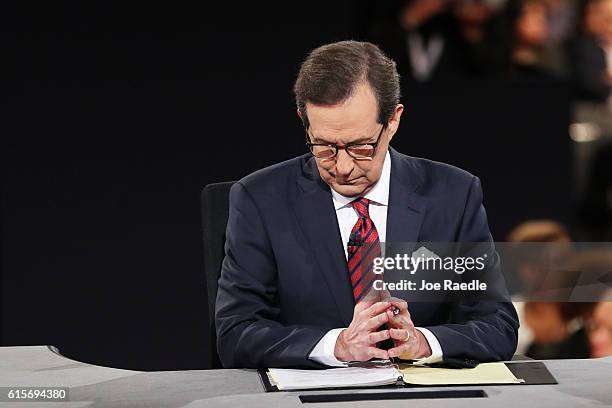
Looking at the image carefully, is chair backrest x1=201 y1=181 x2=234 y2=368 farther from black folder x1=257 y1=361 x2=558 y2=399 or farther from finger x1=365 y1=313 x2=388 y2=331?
finger x1=365 y1=313 x2=388 y2=331

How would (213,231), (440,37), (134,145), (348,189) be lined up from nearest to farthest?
(348,189) → (213,231) → (134,145) → (440,37)

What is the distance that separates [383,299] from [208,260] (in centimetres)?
62

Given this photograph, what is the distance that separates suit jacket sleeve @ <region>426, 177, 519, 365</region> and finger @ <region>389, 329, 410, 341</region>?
10 cm

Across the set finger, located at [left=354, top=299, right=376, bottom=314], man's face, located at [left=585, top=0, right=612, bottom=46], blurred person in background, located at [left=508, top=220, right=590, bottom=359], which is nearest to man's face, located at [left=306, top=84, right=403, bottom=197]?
finger, located at [left=354, top=299, right=376, bottom=314]

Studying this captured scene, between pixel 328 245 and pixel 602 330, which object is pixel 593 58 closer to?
pixel 602 330

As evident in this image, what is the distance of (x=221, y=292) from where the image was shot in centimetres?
263

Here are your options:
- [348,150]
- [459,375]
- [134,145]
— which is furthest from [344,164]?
[134,145]

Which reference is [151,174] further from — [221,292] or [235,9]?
[221,292]

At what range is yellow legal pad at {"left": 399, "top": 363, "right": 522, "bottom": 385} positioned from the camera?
2.22m

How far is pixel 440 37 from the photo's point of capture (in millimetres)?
5109

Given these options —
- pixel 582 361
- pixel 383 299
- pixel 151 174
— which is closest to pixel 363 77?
pixel 383 299

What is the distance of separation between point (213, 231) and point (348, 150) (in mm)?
493

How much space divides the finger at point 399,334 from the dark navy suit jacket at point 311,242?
24 centimetres

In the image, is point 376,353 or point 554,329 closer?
point 376,353
